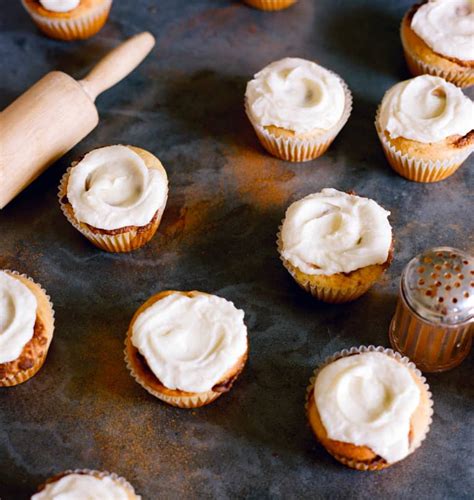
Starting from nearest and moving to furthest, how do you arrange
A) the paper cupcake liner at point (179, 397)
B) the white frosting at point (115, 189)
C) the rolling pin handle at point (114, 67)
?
the paper cupcake liner at point (179, 397)
the white frosting at point (115, 189)
the rolling pin handle at point (114, 67)

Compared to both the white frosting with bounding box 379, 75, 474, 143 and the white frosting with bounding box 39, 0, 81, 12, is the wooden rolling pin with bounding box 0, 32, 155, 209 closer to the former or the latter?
the white frosting with bounding box 39, 0, 81, 12

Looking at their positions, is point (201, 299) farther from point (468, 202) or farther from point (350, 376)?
point (468, 202)

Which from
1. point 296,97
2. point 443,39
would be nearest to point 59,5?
point 296,97

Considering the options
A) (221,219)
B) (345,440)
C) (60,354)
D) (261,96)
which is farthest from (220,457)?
(261,96)

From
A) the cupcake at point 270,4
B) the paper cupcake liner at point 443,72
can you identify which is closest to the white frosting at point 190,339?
the paper cupcake liner at point 443,72

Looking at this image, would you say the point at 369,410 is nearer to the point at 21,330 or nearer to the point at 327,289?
the point at 327,289

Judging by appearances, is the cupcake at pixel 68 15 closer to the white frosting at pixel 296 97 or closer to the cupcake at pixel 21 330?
the white frosting at pixel 296 97

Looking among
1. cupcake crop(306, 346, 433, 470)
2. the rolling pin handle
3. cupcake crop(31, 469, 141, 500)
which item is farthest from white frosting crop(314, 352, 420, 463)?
the rolling pin handle
